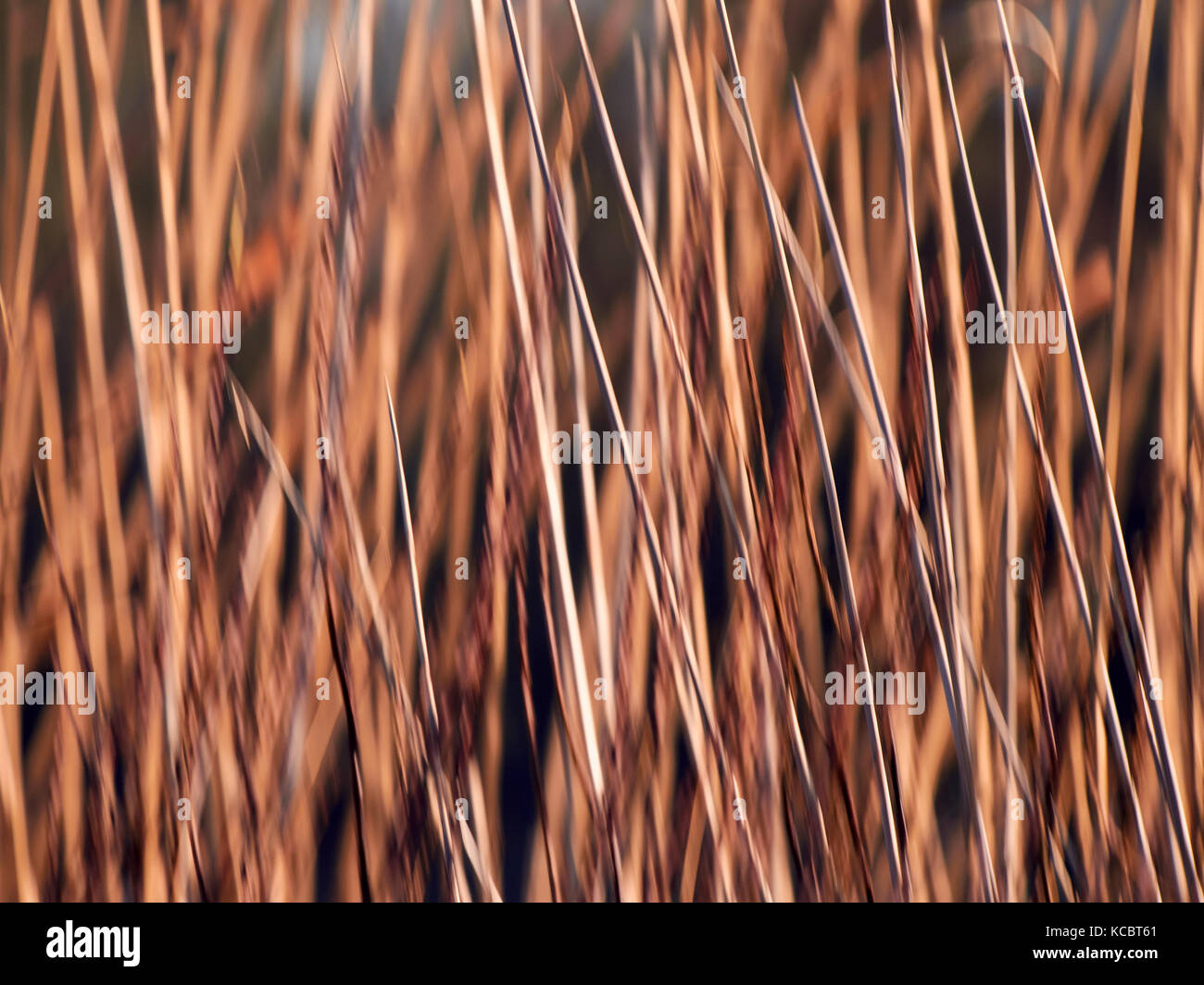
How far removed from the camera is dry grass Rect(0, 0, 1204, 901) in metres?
0.92

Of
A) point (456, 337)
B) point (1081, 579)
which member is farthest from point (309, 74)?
point (1081, 579)

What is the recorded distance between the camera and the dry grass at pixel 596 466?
92cm

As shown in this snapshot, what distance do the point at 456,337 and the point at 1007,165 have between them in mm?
601

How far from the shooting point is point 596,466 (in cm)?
93

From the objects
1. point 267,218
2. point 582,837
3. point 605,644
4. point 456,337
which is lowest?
point 582,837

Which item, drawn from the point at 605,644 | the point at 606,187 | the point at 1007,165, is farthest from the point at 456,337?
the point at 1007,165

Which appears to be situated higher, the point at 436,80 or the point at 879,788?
the point at 436,80

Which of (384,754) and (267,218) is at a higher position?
(267,218)

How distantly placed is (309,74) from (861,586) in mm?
774

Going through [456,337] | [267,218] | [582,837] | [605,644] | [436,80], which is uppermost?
[436,80]

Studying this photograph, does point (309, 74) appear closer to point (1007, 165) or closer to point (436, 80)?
point (436, 80)

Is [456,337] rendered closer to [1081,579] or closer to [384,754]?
[384,754]

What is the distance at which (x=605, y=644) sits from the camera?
2.99 ft

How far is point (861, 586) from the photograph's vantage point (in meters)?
0.94
